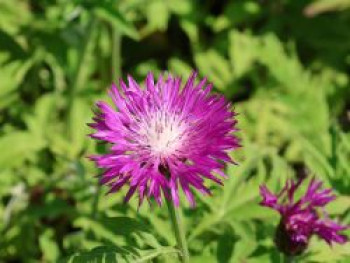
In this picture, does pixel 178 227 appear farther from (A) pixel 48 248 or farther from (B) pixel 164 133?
(A) pixel 48 248

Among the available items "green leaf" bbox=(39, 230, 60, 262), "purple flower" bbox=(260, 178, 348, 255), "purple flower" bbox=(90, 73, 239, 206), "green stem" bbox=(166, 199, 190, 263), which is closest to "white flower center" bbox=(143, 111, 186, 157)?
"purple flower" bbox=(90, 73, 239, 206)

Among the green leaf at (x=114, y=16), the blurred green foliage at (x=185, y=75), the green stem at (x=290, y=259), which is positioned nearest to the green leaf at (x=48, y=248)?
the blurred green foliage at (x=185, y=75)

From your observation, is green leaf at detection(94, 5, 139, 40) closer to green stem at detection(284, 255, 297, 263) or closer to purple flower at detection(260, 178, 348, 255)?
purple flower at detection(260, 178, 348, 255)

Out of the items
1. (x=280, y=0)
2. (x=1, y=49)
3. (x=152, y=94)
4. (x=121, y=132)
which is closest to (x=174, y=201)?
(x=121, y=132)

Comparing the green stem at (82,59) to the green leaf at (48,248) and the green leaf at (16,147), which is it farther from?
the green leaf at (48,248)

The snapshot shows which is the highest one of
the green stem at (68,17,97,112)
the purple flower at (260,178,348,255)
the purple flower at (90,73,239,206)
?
the green stem at (68,17,97,112)

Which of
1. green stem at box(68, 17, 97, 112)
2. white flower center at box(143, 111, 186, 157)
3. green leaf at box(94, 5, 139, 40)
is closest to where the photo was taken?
white flower center at box(143, 111, 186, 157)
